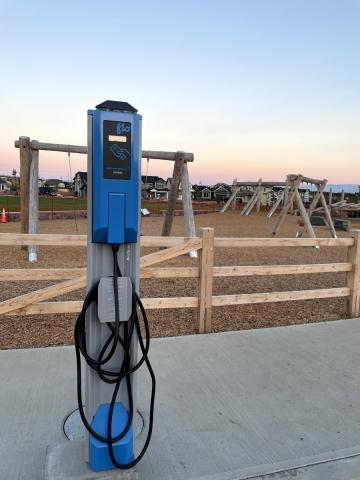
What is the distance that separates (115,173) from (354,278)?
4032mm

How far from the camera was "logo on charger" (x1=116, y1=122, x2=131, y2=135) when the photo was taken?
5.90 feet

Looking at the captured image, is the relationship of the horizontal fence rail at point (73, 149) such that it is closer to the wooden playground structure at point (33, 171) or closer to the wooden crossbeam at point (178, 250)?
the wooden playground structure at point (33, 171)

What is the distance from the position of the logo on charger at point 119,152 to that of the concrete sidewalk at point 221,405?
5.45 feet

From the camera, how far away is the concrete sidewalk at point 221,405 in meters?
2.28

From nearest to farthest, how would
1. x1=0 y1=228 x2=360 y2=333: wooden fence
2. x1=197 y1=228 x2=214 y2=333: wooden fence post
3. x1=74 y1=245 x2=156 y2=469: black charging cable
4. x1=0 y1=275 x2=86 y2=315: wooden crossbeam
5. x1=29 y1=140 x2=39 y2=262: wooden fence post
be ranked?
x1=74 y1=245 x2=156 y2=469: black charging cable, x1=0 y1=275 x2=86 y2=315: wooden crossbeam, x1=0 y1=228 x2=360 y2=333: wooden fence, x1=197 y1=228 x2=214 y2=333: wooden fence post, x1=29 y1=140 x2=39 y2=262: wooden fence post

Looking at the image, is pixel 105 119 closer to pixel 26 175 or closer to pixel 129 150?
pixel 129 150

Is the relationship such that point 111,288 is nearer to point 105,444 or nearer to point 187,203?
point 105,444

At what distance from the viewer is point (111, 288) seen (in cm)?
193

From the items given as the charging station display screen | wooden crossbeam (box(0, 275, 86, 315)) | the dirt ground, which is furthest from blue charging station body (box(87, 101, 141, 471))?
the dirt ground

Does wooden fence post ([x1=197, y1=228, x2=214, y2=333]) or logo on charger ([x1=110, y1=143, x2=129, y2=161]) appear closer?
logo on charger ([x1=110, y1=143, x2=129, y2=161])

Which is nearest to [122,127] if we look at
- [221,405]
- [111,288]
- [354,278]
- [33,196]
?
[111,288]

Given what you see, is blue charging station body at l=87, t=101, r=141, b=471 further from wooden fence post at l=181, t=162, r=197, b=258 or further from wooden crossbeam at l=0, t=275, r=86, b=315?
wooden fence post at l=181, t=162, r=197, b=258

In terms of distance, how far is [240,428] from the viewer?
102 inches

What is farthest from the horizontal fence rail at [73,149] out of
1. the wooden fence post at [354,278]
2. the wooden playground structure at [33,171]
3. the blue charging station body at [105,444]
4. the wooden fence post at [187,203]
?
the blue charging station body at [105,444]
